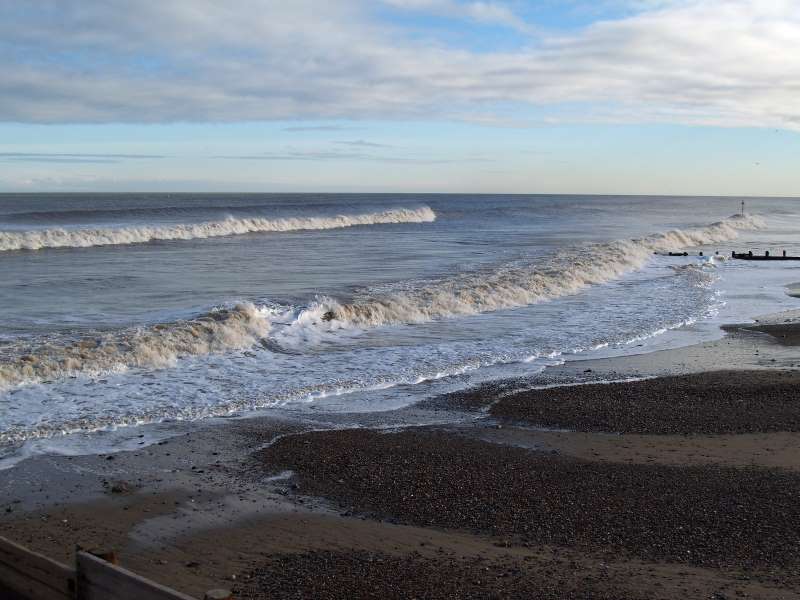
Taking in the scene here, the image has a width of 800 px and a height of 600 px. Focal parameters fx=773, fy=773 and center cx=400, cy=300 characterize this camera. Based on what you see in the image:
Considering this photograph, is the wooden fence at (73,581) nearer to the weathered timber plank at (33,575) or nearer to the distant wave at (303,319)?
the weathered timber plank at (33,575)

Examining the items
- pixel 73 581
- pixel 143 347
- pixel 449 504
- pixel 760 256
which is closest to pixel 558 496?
pixel 449 504

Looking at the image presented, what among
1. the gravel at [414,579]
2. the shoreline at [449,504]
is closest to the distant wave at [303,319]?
the shoreline at [449,504]

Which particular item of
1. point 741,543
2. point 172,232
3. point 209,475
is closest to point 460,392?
point 209,475

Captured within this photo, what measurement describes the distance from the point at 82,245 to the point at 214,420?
3004cm

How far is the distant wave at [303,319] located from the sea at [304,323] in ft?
0.14

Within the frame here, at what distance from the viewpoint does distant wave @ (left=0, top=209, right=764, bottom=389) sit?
11.6m

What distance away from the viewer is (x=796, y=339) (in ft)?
50.0

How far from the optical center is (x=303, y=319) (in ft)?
52.7

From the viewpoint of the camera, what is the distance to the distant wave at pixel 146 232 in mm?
34969

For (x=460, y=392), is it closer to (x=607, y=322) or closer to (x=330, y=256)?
(x=607, y=322)

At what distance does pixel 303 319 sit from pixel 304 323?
222 millimetres

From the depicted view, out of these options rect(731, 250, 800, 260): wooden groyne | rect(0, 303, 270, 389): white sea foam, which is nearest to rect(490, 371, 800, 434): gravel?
rect(0, 303, 270, 389): white sea foam

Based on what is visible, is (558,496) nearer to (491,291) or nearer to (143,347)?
(143,347)

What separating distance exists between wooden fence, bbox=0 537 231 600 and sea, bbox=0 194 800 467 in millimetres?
4803
